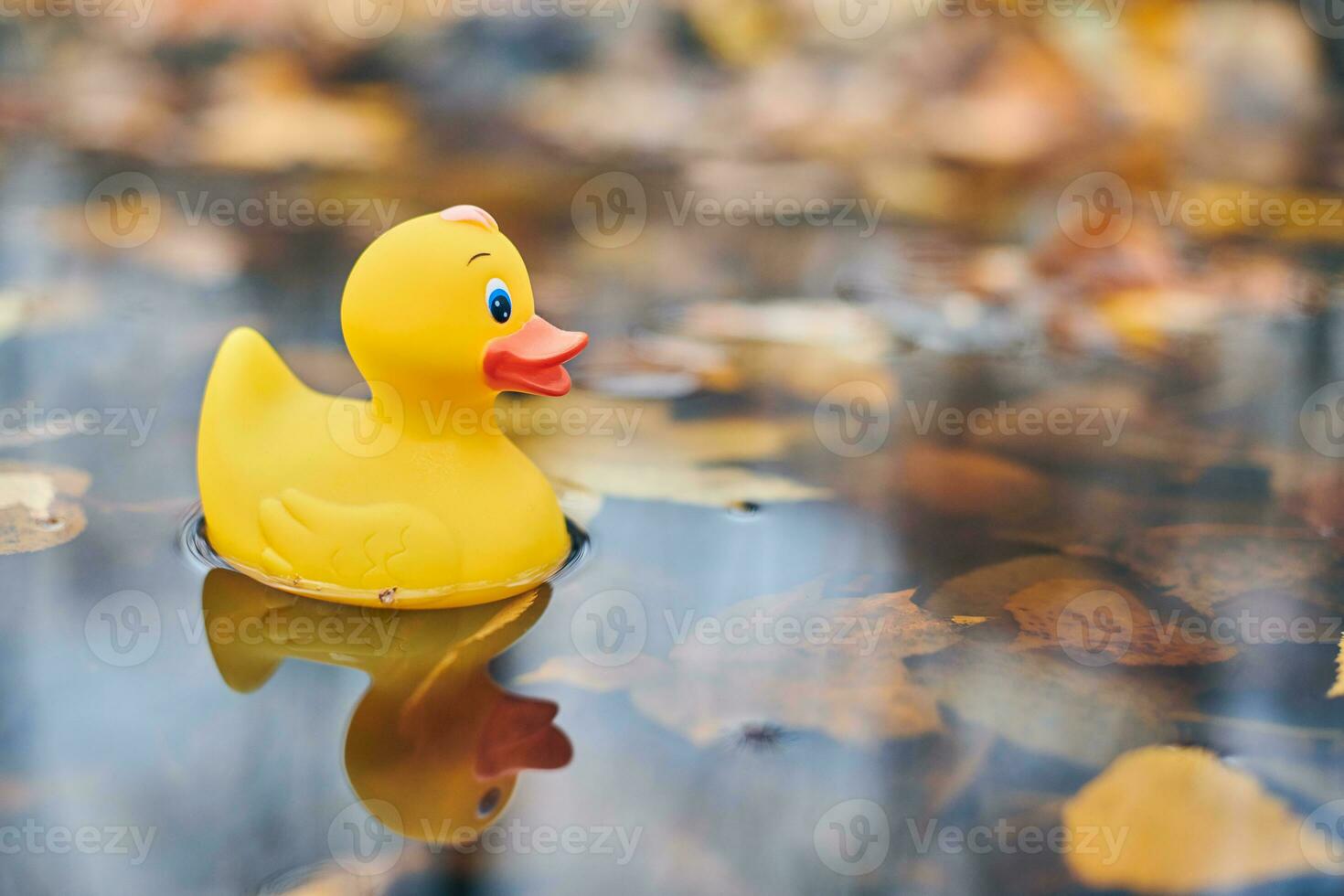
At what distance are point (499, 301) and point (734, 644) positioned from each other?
0.64 meters

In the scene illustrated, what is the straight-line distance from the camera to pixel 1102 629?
7.55 feet

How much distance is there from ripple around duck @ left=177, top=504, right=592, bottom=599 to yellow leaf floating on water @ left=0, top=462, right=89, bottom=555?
0.63ft

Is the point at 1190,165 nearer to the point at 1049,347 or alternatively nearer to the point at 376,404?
the point at 1049,347

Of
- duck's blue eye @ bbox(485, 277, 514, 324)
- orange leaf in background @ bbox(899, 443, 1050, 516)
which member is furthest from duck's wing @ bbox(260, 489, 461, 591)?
orange leaf in background @ bbox(899, 443, 1050, 516)

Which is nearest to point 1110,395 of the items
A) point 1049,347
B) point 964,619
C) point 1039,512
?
point 1049,347

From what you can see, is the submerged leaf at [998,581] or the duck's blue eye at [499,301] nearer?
the duck's blue eye at [499,301]

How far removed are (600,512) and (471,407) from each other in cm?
44

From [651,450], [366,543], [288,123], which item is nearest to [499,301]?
[366,543]

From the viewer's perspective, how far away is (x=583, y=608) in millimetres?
2271

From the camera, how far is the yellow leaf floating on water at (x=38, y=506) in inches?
95.5

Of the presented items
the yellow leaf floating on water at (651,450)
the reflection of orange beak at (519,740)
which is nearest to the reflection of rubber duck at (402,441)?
the reflection of orange beak at (519,740)

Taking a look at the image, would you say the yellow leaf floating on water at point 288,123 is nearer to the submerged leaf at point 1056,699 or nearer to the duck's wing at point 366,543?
the duck's wing at point 366,543

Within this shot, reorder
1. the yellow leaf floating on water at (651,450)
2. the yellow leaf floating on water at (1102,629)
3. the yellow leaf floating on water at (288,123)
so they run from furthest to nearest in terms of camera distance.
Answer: the yellow leaf floating on water at (288,123)
the yellow leaf floating on water at (651,450)
the yellow leaf floating on water at (1102,629)

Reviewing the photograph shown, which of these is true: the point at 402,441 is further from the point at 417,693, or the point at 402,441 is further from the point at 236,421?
the point at 417,693
